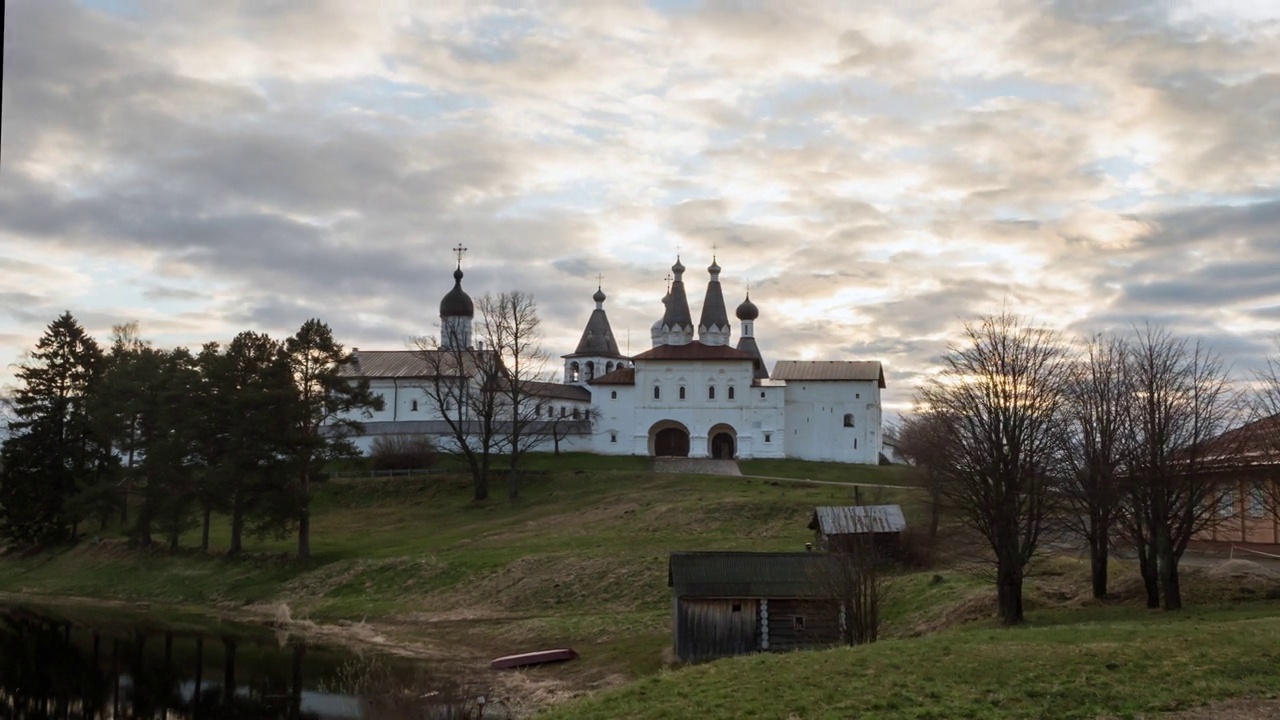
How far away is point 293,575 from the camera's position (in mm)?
42531

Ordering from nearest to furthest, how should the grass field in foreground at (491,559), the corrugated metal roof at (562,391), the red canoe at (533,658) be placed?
the red canoe at (533,658)
the grass field in foreground at (491,559)
the corrugated metal roof at (562,391)

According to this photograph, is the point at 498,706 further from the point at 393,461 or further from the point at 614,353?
the point at 614,353

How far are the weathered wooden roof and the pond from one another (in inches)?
204

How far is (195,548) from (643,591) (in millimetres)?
23351

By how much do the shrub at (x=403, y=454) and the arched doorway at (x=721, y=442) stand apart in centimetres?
1800

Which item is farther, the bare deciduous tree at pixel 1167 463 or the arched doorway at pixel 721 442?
the arched doorway at pixel 721 442

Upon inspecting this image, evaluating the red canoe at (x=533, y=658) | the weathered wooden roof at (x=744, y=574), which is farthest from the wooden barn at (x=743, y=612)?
the red canoe at (x=533, y=658)

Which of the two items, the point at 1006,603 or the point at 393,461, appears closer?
the point at 1006,603

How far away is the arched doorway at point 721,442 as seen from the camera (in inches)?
2950

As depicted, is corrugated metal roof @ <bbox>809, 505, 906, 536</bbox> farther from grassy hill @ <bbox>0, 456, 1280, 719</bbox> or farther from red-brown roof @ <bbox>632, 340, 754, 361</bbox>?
red-brown roof @ <bbox>632, 340, 754, 361</bbox>

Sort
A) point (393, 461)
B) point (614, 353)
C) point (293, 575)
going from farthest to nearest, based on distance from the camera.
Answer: point (614, 353) < point (393, 461) < point (293, 575)

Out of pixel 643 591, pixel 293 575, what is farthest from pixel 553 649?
pixel 293 575

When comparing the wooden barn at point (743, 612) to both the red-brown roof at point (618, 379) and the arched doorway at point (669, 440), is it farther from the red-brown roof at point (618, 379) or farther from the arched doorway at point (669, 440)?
the red-brown roof at point (618, 379)

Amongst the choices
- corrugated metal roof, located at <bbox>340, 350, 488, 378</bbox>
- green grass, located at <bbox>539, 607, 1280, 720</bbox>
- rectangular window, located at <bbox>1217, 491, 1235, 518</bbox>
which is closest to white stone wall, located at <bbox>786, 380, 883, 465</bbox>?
corrugated metal roof, located at <bbox>340, 350, 488, 378</bbox>
